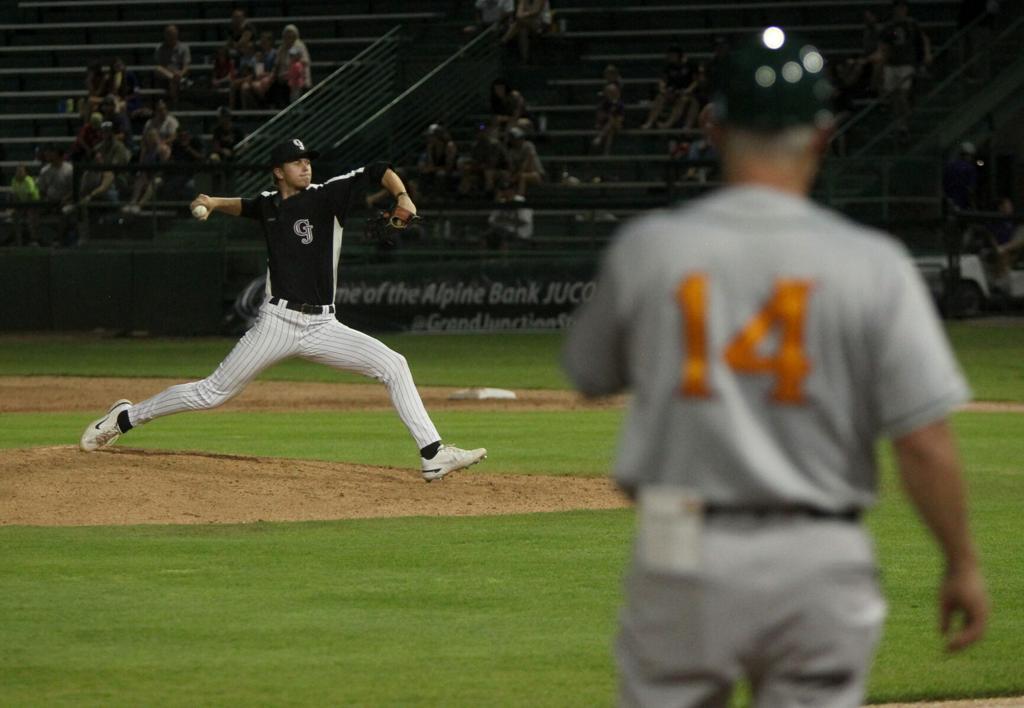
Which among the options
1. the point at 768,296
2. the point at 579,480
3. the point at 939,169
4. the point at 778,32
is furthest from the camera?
the point at 939,169

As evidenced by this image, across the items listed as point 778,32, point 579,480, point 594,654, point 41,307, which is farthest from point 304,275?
point 41,307

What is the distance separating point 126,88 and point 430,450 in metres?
22.3

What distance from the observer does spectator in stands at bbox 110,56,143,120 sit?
31250 millimetres

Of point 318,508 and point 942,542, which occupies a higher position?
point 942,542

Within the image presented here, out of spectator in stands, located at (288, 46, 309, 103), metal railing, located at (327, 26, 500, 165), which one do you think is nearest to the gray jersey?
metal railing, located at (327, 26, 500, 165)

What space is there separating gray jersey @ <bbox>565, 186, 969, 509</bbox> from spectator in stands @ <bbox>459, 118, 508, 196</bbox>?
2386 centimetres

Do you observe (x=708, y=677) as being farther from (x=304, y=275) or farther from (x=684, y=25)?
(x=684, y=25)

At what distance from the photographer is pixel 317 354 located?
36.0 feet

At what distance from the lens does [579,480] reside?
12.1 m

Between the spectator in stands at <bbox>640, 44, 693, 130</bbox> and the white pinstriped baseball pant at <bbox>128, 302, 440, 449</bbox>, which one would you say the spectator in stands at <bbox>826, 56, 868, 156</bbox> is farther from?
the white pinstriped baseball pant at <bbox>128, 302, 440, 449</bbox>

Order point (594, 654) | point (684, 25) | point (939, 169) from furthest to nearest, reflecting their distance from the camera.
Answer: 1. point (684, 25)
2. point (939, 169)
3. point (594, 654)

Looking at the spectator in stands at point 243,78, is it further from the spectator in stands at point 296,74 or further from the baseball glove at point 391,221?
the baseball glove at point 391,221

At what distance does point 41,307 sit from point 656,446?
80.0ft

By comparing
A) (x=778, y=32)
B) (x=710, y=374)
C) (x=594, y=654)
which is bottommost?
(x=594, y=654)
